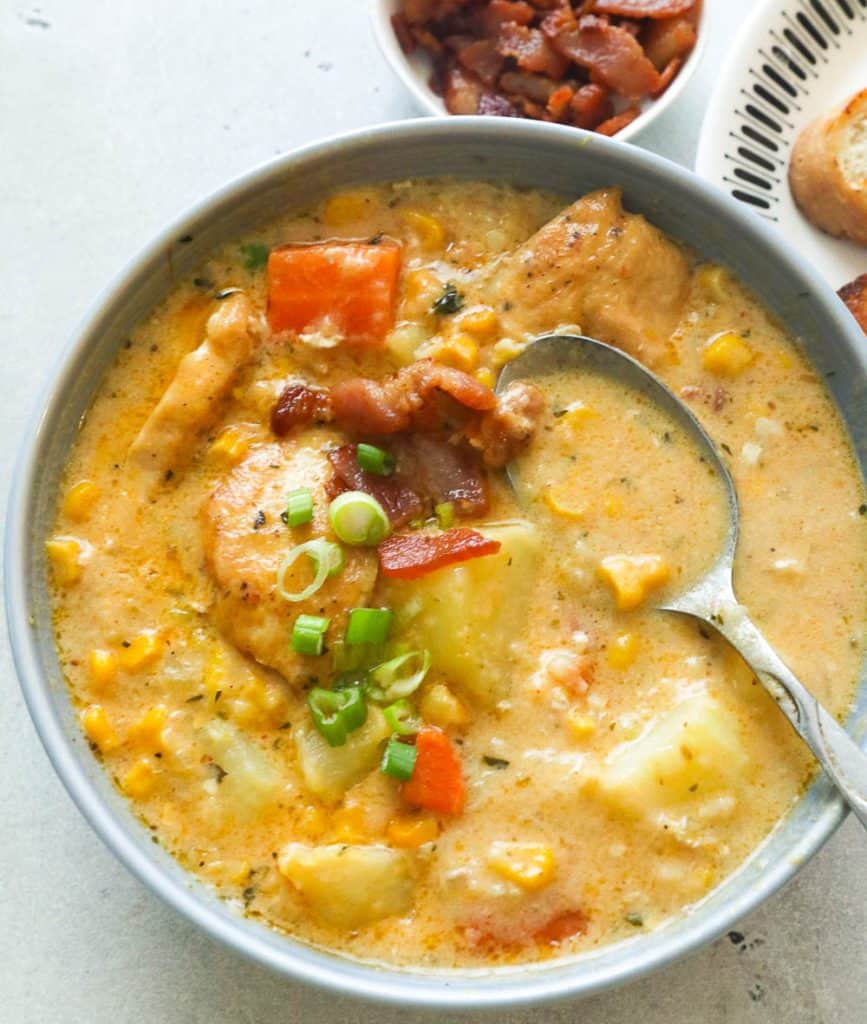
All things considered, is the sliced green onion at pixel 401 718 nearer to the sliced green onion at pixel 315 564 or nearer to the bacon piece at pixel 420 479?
the sliced green onion at pixel 315 564

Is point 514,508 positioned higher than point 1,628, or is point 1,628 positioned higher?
point 514,508

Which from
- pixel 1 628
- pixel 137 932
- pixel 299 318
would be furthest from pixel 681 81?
pixel 137 932

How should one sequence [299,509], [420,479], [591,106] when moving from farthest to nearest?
[591,106] → [420,479] → [299,509]

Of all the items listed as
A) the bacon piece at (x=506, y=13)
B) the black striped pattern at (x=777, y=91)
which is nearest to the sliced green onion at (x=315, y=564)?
the black striped pattern at (x=777, y=91)

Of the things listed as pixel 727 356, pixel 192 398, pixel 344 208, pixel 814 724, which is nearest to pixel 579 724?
pixel 814 724

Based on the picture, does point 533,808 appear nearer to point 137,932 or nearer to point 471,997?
point 471,997

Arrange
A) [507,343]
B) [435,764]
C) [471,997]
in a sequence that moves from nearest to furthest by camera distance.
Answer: [471,997] < [435,764] < [507,343]

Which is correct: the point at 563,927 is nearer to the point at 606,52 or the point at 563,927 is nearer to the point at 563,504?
the point at 563,504

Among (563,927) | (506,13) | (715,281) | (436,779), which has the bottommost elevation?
(563,927)
